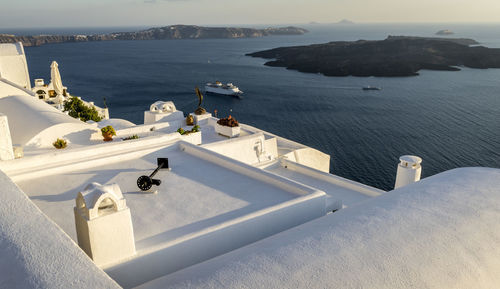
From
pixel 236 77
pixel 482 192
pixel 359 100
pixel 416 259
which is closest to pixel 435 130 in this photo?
pixel 359 100

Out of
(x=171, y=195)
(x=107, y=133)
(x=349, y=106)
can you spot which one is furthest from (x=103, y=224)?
(x=349, y=106)

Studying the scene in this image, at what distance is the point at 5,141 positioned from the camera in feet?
36.7

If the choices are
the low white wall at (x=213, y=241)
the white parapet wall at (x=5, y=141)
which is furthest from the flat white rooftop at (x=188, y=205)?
the white parapet wall at (x=5, y=141)

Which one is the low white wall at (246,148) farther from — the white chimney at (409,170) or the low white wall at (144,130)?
the white chimney at (409,170)

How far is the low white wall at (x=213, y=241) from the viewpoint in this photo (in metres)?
6.75

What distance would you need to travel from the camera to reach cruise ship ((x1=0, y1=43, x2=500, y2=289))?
5266mm

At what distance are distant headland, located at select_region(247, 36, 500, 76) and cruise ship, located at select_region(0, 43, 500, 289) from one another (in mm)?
101881

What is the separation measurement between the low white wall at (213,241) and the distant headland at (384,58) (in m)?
103

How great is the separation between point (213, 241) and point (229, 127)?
1460cm

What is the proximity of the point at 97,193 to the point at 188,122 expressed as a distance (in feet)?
61.3

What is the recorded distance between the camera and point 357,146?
161 ft

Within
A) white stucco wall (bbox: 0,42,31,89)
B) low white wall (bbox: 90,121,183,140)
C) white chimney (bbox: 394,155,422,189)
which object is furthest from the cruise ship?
white stucco wall (bbox: 0,42,31,89)

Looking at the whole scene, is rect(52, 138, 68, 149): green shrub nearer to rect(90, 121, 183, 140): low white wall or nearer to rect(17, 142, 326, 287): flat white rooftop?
rect(90, 121, 183, 140): low white wall

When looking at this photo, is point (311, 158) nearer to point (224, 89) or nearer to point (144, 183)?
point (144, 183)
